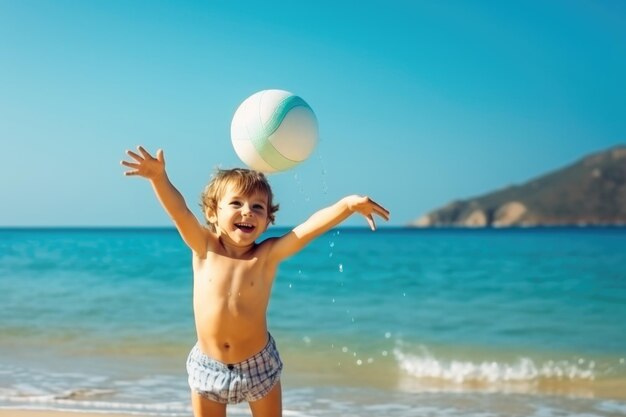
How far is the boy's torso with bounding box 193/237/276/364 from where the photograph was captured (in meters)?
4.60

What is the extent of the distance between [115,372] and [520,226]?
319 feet

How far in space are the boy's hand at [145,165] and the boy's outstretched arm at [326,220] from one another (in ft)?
2.47

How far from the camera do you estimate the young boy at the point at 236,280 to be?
14.9ft

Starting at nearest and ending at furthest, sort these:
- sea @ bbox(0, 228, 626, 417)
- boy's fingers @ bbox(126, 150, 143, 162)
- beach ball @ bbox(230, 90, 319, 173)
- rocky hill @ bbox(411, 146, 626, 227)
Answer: boy's fingers @ bbox(126, 150, 143, 162) < beach ball @ bbox(230, 90, 319, 173) < sea @ bbox(0, 228, 626, 417) < rocky hill @ bbox(411, 146, 626, 227)

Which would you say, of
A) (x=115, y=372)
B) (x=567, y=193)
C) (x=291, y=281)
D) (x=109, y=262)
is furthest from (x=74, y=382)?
(x=567, y=193)

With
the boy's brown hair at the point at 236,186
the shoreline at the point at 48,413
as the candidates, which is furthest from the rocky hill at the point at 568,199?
the boy's brown hair at the point at 236,186

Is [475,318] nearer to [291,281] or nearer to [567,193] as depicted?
[291,281]

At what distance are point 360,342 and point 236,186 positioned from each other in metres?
7.52

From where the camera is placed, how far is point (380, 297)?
18.1 m

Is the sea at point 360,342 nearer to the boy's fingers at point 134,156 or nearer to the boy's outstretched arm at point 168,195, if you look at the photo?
the boy's outstretched arm at point 168,195

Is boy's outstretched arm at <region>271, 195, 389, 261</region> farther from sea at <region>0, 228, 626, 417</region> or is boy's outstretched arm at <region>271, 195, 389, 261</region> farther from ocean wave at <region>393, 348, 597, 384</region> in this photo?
ocean wave at <region>393, 348, 597, 384</region>

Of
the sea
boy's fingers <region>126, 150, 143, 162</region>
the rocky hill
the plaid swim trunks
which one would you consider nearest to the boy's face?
boy's fingers <region>126, 150, 143, 162</region>

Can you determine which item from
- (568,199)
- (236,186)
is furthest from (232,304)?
(568,199)

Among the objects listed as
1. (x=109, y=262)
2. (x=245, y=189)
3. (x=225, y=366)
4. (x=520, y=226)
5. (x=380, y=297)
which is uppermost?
(x=520, y=226)
